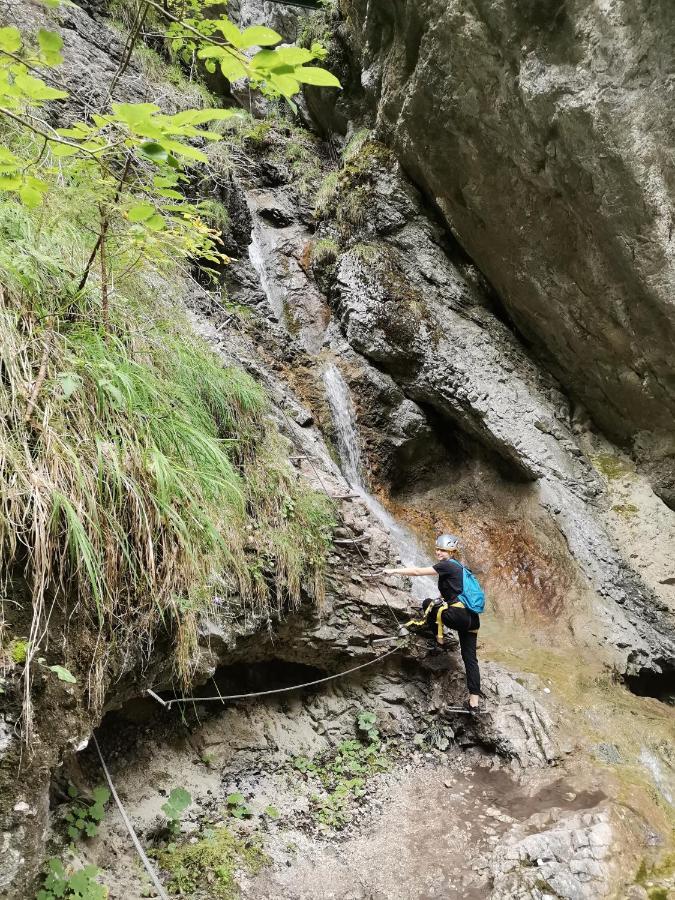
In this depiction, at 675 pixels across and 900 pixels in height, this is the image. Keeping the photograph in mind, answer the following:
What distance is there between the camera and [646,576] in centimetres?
646

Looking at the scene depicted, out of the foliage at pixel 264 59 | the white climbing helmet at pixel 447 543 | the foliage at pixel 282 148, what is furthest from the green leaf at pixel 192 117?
the foliage at pixel 282 148

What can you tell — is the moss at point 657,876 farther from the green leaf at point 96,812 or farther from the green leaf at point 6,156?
the green leaf at point 6,156

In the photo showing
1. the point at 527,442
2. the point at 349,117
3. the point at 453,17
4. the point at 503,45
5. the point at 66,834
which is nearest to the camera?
the point at 66,834

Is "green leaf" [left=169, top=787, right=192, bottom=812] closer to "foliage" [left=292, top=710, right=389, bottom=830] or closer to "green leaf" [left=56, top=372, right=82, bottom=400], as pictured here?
"green leaf" [left=56, top=372, right=82, bottom=400]

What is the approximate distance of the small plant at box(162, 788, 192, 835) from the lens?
10.7 feet

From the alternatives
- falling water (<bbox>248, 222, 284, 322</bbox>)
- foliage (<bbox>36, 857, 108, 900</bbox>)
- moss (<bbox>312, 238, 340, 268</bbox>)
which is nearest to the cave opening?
foliage (<bbox>36, 857, 108, 900</bbox>)

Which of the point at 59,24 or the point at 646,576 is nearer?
the point at 646,576

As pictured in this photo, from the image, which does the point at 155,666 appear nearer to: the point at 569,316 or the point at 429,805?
the point at 429,805

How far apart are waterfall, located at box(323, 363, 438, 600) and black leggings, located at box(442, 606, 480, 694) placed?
1623 millimetres

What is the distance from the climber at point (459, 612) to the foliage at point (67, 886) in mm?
3043

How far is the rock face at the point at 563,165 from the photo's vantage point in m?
4.88

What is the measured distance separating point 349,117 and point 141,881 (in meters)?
11.6

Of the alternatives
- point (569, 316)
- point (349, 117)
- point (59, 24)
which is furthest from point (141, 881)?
point (349, 117)

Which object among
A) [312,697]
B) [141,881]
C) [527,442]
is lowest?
[141,881]
